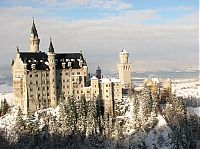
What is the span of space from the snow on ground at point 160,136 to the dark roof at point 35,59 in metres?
27.6

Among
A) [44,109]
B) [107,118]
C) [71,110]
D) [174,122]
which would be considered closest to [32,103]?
[44,109]

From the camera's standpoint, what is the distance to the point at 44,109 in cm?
10044

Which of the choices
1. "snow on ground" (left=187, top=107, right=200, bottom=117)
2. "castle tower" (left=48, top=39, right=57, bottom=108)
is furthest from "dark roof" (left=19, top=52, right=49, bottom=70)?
"snow on ground" (left=187, top=107, right=200, bottom=117)

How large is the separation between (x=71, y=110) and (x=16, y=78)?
15.3 meters

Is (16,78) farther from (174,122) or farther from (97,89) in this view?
(174,122)

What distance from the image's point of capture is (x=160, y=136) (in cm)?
9694

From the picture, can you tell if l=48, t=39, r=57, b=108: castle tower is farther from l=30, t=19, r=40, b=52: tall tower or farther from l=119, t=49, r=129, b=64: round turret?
l=119, t=49, r=129, b=64: round turret

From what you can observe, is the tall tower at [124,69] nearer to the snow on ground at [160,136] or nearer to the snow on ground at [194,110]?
the snow on ground at [160,136]

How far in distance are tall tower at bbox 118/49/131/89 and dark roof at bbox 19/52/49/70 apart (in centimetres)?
1744

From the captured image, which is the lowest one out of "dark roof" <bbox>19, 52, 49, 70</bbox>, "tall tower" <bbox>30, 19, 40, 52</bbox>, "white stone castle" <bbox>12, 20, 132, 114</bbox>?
"white stone castle" <bbox>12, 20, 132, 114</bbox>

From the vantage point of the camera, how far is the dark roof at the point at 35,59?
10106cm

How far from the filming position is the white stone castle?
100m

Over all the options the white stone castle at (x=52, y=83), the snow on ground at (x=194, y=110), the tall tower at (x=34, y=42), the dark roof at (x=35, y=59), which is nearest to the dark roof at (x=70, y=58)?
the white stone castle at (x=52, y=83)

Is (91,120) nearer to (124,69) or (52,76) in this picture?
(52,76)
